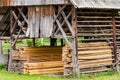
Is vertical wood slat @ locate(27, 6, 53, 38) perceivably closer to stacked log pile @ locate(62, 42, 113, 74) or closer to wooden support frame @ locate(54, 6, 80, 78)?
wooden support frame @ locate(54, 6, 80, 78)

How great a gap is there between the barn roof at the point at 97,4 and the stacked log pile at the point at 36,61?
14.1 ft

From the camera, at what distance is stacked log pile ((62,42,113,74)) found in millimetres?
24141

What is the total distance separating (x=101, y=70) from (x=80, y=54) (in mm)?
1865

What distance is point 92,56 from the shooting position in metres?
25.2

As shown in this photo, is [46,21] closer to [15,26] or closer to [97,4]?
[15,26]

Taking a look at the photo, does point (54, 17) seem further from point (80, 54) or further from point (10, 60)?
point (10, 60)

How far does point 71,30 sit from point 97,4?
1952mm

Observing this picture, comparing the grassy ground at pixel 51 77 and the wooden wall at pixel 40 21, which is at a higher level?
the wooden wall at pixel 40 21

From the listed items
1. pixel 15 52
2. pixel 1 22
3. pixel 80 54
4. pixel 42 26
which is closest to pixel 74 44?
pixel 80 54

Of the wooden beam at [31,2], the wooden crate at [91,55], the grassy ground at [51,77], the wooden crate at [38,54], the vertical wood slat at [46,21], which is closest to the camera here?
the grassy ground at [51,77]

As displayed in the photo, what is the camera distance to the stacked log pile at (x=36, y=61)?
25547 mm

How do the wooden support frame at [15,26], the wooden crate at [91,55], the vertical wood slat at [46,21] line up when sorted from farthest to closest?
1. the wooden support frame at [15,26]
2. the vertical wood slat at [46,21]
3. the wooden crate at [91,55]

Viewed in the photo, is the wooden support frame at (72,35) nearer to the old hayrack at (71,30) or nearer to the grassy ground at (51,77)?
the old hayrack at (71,30)

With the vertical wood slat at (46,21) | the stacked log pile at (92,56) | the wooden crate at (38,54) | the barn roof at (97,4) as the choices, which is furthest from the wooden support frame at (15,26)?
the barn roof at (97,4)
